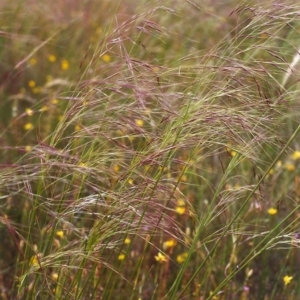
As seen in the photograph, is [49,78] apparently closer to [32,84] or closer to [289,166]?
[32,84]

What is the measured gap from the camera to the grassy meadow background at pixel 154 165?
5.47 ft

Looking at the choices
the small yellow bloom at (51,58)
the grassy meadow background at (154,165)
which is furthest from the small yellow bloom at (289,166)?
the small yellow bloom at (51,58)

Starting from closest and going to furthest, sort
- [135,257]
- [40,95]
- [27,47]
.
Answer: [135,257], [40,95], [27,47]

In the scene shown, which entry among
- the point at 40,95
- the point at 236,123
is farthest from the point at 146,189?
the point at 40,95

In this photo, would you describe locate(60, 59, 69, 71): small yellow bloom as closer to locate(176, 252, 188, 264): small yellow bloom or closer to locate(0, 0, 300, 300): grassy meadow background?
locate(0, 0, 300, 300): grassy meadow background

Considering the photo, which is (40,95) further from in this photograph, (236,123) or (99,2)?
(236,123)

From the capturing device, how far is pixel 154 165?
190 centimetres

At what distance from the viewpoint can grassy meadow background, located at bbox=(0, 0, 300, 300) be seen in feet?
5.47

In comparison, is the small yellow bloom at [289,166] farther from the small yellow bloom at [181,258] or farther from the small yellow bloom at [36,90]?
the small yellow bloom at [36,90]

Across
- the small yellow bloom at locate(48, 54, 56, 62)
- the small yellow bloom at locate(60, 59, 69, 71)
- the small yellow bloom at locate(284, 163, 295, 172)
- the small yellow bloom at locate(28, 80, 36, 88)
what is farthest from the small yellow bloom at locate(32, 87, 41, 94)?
the small yellow bloom at locate(284, 163, 295, 172)

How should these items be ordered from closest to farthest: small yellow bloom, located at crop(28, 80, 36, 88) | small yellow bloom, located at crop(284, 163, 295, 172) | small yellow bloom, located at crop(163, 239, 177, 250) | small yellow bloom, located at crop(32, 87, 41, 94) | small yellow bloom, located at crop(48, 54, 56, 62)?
small yellow bloom, located at crop(163, 239, 177, 250)
small yellow bloom, located at crop(284, 163, 295, 172)
small yellow bloom, located at crop(32, 87, 41, 94)
small yellow bloom, located at crop(28, 80, 36, 88)
small yellow bloom, located at crop(48, 54, 56, 62)

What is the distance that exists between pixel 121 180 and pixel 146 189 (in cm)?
11

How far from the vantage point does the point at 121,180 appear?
5.81 ft

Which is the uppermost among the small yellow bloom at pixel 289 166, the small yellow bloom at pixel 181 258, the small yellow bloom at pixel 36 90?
the small yellow bloom at pixel 289 166
